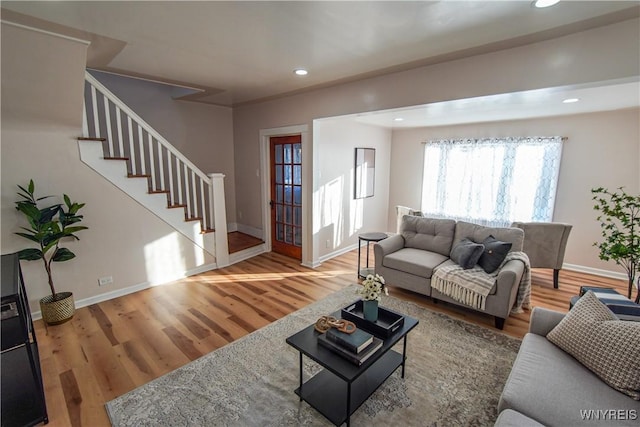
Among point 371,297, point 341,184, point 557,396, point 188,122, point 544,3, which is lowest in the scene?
point 557,396

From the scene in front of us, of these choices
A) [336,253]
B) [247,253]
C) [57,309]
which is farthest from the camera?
[336,253]

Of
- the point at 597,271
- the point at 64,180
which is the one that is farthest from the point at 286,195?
the point at 597,271

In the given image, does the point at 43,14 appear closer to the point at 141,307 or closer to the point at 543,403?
the point at 141,307

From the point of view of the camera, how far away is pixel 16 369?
210 cm

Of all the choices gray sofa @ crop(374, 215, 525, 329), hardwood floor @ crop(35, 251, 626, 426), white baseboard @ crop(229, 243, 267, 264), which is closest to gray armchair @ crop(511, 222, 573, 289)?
hardwood floor @ crop(35, 251, 626, 426)

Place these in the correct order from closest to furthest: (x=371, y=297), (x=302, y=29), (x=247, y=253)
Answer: (x=371, y=297), (x=302, y=29), (x=247, y=253)

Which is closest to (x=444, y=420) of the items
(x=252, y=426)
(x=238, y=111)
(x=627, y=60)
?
(x=252, y=426)

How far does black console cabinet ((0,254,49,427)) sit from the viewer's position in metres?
1.69

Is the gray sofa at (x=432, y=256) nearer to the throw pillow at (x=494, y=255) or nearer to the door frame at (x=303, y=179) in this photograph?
the throw pillow at (x=494, y=255)

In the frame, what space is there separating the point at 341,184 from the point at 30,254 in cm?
394

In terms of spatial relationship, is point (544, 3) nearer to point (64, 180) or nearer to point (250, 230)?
point (64, 180)

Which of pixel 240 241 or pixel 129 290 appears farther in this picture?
pixel 240 241

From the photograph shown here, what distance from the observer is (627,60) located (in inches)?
80.7

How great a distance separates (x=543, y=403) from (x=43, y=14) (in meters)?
3.87
